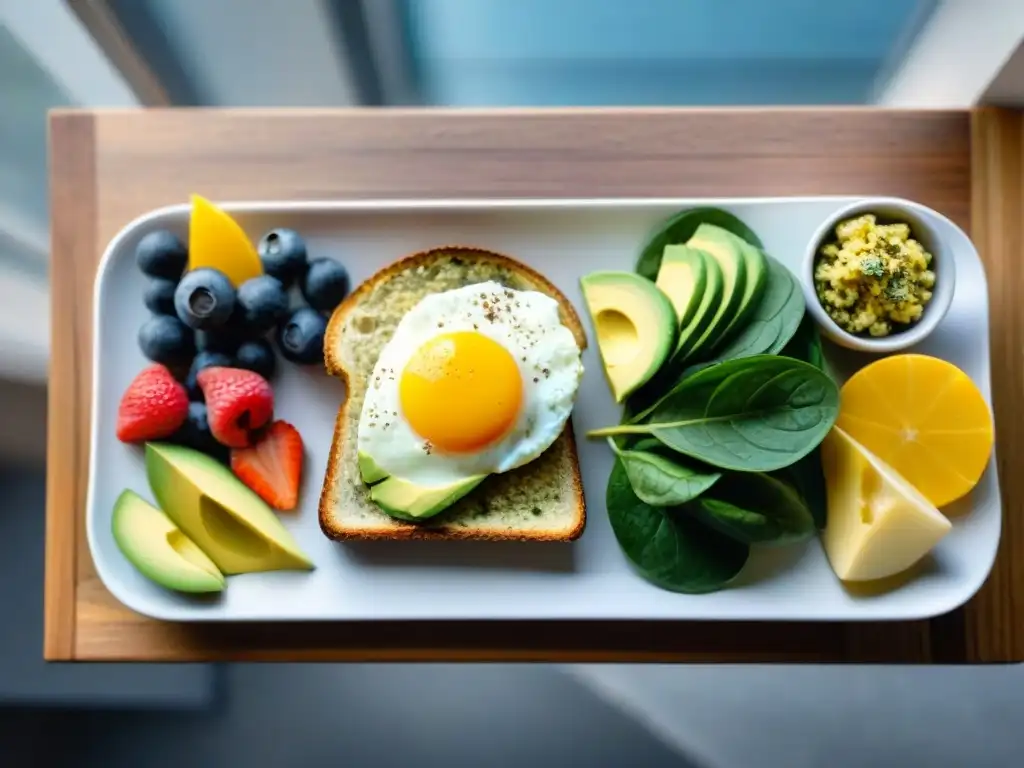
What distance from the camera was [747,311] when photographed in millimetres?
1438

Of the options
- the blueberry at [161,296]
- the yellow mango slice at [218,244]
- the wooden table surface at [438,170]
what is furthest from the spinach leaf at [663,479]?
the blueberry at [161,296]

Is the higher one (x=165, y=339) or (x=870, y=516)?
(x=165, y=339)

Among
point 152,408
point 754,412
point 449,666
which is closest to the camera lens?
point 754,412

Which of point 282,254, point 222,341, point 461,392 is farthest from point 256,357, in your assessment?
point 461,392

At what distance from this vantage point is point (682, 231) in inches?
61.5

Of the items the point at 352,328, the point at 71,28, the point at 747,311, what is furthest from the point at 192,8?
the point at 747,311

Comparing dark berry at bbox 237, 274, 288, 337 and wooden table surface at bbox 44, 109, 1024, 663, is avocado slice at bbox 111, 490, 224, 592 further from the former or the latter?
dark berry at bbox 237, 274, 288, 337

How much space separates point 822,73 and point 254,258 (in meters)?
1.45

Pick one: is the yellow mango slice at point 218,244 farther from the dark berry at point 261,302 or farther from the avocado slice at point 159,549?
the avocado slice at point 159,549

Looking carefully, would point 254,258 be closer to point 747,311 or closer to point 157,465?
point 157,465

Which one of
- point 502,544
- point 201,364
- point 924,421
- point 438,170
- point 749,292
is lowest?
point 502,544

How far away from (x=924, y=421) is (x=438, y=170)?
1.03m

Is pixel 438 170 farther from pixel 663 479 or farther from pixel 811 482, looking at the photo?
pixel 811 482

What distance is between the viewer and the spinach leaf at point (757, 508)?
139cm
